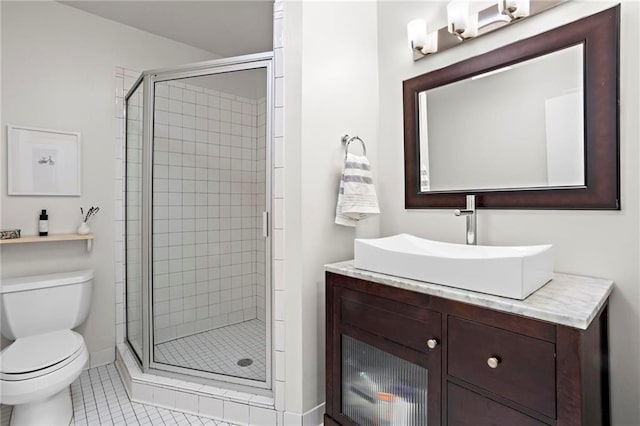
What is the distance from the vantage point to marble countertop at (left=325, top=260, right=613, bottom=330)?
844 mm

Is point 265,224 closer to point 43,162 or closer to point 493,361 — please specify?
point 493,361

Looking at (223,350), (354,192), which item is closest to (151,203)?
(223,350)

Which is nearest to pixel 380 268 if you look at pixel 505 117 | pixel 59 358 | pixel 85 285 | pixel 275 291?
pixel 275 291

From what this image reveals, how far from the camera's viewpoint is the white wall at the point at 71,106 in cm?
195

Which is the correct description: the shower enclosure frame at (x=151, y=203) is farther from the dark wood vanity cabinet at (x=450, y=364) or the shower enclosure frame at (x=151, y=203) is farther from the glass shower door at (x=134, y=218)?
the dark wood vanity cabinet at (x=450, y=364)

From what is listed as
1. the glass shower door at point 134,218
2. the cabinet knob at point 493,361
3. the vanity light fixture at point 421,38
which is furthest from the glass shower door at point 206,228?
the cabinet knob at point 493,361

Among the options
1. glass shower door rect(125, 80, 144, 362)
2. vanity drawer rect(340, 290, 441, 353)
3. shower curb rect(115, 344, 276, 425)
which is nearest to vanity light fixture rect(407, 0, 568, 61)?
vanity drawer rect(340, 290, 441, 353)

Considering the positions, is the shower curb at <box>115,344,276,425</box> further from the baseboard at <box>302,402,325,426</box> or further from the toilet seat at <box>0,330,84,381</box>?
the toilet seat at <box>0,330,84,381</box>

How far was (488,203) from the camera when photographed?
1503mm

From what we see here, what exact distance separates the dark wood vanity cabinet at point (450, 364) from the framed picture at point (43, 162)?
1.88 metres

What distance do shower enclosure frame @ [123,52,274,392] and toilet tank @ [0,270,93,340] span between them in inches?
14.2

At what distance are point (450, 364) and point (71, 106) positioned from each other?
2.64m

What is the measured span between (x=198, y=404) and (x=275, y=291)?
0.77 meters

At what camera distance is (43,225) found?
1976mm
